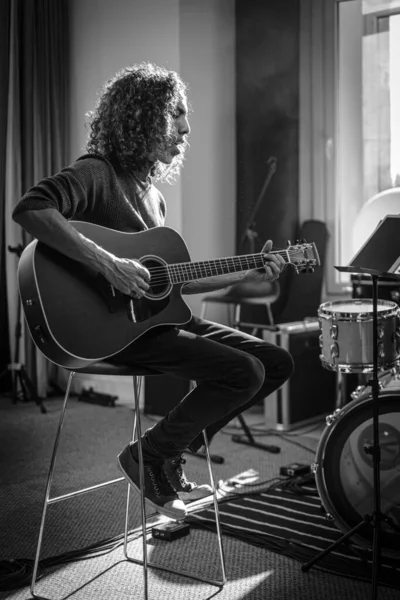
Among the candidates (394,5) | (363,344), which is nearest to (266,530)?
(363,344)


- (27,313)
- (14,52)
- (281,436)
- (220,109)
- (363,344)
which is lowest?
(281,436)

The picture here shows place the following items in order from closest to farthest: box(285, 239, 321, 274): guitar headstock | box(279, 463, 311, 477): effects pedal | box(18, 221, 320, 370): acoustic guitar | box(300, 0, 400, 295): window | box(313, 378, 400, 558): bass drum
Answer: box(18, 221, 320, 370): acoustic guitar < box(285, 239, 321, 274): guitar headstock < box(313, 378, 400, 558): bass drum < box(279, 463, 311, 477): effects pedal < box(300, 0, 400, 295): window

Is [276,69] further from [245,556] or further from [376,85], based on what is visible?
[245,556]

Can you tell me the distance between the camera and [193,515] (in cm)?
302

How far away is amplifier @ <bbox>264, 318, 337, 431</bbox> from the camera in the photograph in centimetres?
446

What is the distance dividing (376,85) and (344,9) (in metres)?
0.55

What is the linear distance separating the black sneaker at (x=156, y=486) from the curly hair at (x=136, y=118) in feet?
3.09

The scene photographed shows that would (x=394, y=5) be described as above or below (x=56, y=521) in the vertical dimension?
above

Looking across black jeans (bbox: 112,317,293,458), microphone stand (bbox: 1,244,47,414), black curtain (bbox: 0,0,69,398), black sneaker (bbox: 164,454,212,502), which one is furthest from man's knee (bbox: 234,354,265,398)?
black curtain (bbox: 0,0,69,398)

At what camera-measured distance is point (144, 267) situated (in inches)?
88.7

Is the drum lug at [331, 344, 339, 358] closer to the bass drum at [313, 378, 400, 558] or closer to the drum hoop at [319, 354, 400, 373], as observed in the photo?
the drum hoop at [319, 354, 400, 373]

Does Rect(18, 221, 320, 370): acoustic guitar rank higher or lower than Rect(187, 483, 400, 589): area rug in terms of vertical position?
higher

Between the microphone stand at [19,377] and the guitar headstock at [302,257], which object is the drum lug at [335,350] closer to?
the guitar headstock at [302,257]

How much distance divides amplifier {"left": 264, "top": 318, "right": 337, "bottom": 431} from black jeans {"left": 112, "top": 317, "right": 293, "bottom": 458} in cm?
206
